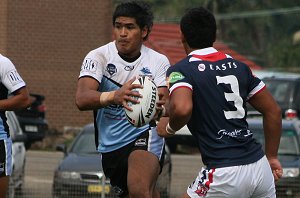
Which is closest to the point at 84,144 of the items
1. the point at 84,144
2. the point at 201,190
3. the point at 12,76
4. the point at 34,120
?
the point at 84,144

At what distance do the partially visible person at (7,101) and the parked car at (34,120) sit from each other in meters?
14.7

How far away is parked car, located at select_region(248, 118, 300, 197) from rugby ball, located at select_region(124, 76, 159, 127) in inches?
355

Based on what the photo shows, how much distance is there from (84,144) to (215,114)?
1118 centimetres

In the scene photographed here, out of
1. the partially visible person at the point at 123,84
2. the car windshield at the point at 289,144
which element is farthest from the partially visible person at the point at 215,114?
the car windshield at the point at 289,144

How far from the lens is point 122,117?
9.21 metres

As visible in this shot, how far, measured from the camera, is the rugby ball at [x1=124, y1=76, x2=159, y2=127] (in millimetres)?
7922

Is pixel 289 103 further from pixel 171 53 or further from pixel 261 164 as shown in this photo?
pixel 261 164

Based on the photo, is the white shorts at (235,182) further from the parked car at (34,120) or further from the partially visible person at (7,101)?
the parked car at (34,120)

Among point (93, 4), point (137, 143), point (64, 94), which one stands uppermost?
point (137, 143)

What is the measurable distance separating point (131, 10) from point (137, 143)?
113 cm

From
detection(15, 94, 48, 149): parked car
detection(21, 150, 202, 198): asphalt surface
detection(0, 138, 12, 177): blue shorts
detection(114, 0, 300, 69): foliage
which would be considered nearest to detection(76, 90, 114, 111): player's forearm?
Result: detection(0, 138, 12, 177): blue shorts

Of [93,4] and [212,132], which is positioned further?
[93,4]

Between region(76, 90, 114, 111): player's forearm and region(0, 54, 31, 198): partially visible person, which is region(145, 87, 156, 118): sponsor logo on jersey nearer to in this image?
region(76, 90, 114, 111): player's forearm

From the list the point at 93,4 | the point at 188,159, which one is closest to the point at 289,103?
the point at 188,159
